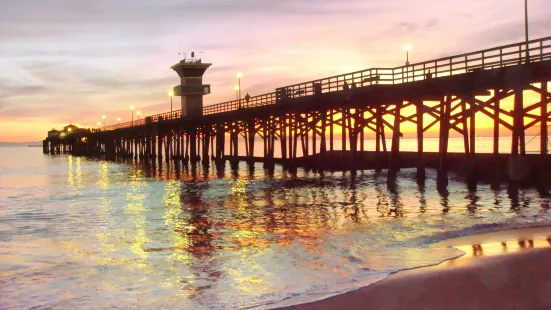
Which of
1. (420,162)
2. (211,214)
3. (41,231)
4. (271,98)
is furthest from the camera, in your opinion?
(271,98)

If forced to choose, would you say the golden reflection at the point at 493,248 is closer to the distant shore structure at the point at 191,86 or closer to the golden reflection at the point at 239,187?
the golden reflection at the point at 239,187

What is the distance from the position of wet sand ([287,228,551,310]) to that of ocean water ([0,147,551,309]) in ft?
1.36

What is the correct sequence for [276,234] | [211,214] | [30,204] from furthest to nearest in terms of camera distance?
[30,204]
[211,214]
[276,234]

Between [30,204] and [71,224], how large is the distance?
721cm

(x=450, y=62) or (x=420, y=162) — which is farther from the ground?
(x=450, y=62)

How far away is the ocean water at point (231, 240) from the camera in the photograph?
782 centimetres

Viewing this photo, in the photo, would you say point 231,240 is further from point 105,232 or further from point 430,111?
point 430,111

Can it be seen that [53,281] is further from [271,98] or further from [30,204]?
[271,98]

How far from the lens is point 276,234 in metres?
12.6

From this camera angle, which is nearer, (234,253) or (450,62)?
(234,253)

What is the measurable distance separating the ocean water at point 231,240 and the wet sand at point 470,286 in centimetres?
41

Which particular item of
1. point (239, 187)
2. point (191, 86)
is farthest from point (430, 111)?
point (191, 86)

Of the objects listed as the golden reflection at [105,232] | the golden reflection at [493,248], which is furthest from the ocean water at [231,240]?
the golden reflection at [493,248]

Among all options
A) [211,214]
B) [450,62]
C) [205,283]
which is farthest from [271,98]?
[205,283]
